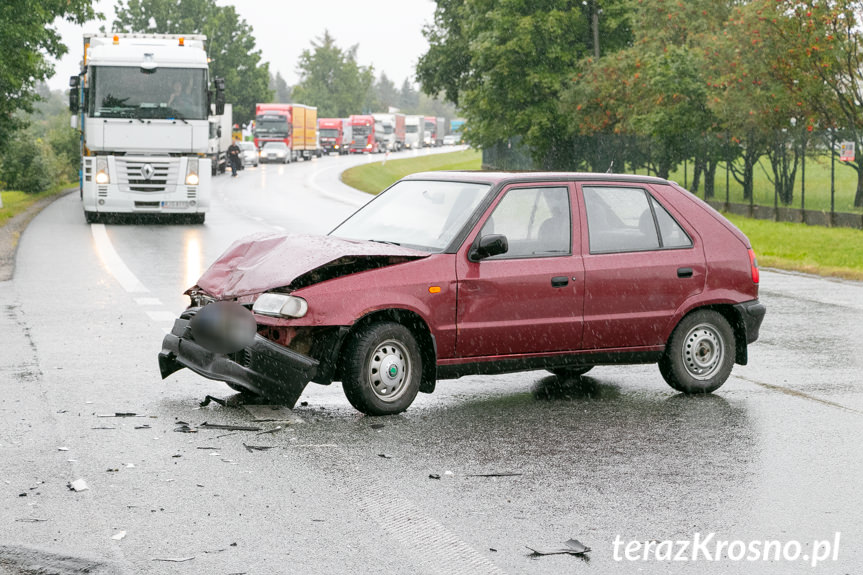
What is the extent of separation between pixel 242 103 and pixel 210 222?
79918 mm

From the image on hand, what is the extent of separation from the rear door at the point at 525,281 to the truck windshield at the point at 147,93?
1775cm

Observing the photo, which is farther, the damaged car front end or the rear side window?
the rear side window

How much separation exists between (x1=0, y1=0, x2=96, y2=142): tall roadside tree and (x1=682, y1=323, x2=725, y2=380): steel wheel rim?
73.7 ft

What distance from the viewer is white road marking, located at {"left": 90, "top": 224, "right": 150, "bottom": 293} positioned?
1538cm

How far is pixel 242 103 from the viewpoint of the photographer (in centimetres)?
10600

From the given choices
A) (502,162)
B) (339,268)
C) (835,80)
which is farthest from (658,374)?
(502,162)

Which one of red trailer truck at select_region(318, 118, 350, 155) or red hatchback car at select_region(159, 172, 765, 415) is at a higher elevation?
red trailer truck at select_region(318, 118, 350, 155)

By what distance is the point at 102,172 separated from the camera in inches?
1016

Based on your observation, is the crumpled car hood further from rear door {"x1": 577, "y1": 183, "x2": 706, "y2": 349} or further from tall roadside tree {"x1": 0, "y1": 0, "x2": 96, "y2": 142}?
tall roadside tree {"x1": 0, "y1": 0, "x2": 96, "y2": 142}

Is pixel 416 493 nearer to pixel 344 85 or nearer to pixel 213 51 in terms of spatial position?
pixel 213 51

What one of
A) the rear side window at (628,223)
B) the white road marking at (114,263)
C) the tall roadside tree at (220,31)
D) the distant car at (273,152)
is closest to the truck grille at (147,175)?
the white road marking at (114,263)

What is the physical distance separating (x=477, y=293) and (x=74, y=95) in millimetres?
18882

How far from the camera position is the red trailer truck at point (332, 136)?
112438 millimetres

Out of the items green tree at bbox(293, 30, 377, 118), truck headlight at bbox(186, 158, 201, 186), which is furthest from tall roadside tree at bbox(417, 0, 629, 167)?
green tree at bbox(293, 30, 377, 118)
